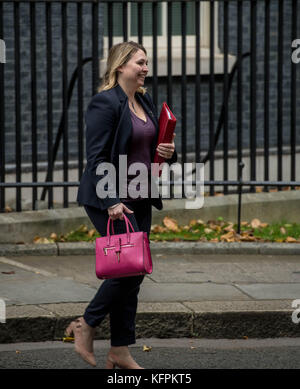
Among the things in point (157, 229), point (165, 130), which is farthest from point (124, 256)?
point (157, 229)

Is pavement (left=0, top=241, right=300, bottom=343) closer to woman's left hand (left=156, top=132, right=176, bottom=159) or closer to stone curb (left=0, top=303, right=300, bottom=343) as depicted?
stone curb (left=0, top=303, right=300, bottom=343)

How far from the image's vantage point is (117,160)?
211 inches

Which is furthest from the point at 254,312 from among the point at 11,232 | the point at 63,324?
the point at 11,232

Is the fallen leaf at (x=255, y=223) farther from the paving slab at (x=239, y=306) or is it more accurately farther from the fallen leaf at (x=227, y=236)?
the paving slab at (x=239, y=306)

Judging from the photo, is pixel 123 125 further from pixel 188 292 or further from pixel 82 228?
pixel 82 228

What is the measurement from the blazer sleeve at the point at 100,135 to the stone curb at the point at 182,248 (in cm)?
304

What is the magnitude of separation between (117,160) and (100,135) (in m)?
0.16

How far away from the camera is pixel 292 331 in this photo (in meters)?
6.49

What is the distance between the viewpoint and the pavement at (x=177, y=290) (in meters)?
6.32

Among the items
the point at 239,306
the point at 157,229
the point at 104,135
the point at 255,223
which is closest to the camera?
the point at 104,135

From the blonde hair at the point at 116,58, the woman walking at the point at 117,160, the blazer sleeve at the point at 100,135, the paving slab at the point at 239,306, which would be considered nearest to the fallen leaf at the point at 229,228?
the paving slab at the point at 239,306

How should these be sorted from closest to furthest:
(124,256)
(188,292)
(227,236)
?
(124,256), (188,292), (227,236)

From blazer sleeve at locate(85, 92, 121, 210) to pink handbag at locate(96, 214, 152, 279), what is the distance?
199 mm

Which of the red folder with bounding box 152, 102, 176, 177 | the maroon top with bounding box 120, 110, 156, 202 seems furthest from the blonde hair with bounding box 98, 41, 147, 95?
the red folder with bounding box 152, 102, 176, 177
